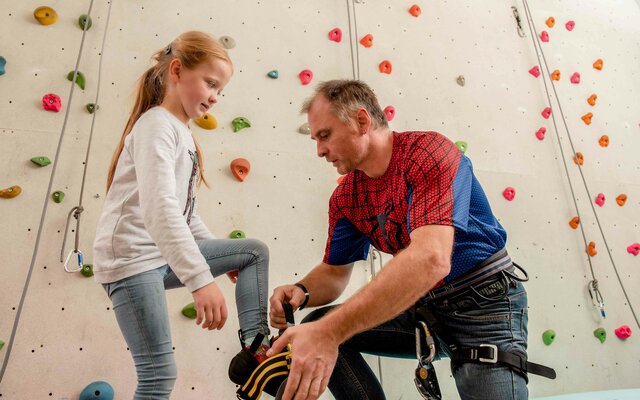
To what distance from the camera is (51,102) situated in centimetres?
156

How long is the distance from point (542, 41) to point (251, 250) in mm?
2488

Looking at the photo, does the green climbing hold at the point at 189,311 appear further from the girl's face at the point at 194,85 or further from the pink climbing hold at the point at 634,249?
the pink climbing hold at the point at 634,249

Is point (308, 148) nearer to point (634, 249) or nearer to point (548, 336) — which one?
point (548, 336)

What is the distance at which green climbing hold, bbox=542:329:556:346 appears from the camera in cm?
204

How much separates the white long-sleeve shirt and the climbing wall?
529mm

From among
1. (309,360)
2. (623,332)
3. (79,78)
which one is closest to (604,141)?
(623,332)

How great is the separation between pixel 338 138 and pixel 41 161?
1046 mm

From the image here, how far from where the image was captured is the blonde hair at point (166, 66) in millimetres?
1153

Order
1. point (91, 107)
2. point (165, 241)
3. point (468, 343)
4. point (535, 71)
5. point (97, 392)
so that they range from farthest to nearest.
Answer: point (535, 71) → point (91, 107) → point (97, 392) → point (468, 343) → point (165, 241)

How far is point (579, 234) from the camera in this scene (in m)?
2.33

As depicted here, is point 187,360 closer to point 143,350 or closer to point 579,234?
point 143,350

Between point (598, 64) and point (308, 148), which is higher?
point (598, 64)

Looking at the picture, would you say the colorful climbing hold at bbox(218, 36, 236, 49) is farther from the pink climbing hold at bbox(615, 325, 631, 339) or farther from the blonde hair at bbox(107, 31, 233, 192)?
the pink climbing hold at bbox(615, 325, 631, 339)

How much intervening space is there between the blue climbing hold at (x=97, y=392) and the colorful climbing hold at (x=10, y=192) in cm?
67
